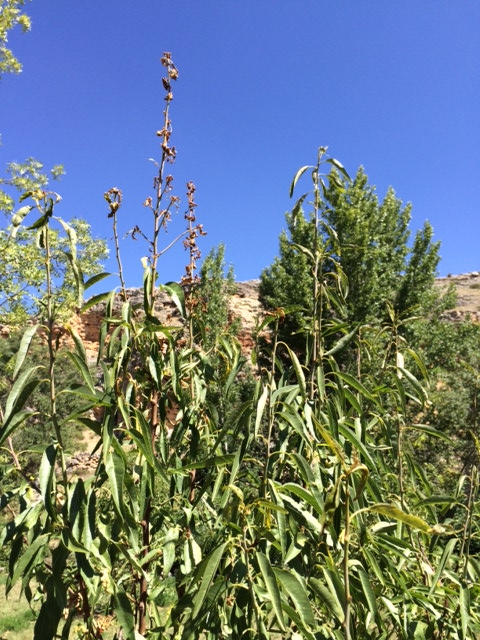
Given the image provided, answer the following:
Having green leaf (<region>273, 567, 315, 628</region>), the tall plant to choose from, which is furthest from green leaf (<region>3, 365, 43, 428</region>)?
green leaf (<region>273, 567, 315, 628</region>)

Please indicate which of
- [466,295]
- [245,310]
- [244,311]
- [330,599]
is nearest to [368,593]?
[330,599]

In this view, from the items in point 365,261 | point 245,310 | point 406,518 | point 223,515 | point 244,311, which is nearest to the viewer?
point 406,518

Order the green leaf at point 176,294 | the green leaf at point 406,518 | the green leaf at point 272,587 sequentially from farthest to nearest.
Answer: the green leaf at point 176,294
the green leaf at point 272,587
the green leaf at point 406,518

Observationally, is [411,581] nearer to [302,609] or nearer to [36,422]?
[302,609]

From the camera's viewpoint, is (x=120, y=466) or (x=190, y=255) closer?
(x=120, y=466)

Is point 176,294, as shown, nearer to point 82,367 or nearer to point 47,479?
point 82,367

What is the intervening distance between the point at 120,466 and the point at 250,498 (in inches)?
19.0

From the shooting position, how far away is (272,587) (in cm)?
85

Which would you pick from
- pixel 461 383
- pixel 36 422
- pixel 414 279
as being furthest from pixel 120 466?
pixel 414 279

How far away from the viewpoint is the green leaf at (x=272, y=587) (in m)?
0.82

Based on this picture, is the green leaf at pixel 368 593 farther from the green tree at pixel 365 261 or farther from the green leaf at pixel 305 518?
the green tree at pixel 365 261

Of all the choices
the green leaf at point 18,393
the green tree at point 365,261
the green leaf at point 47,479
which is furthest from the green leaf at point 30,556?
the green tree at point 365,261

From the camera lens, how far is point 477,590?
4.41ft

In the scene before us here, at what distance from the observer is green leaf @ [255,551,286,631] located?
2.70ft
